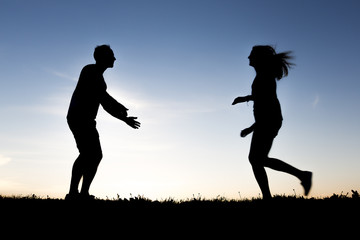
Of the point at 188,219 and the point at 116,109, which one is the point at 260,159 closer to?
the point at 188,219

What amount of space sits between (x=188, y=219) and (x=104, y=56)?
147 inches

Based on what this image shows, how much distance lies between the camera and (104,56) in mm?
6914

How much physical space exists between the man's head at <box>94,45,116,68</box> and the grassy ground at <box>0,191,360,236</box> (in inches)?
106

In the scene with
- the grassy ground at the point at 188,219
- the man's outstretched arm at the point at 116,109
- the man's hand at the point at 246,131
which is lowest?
the grassy ground at the point at 188,219

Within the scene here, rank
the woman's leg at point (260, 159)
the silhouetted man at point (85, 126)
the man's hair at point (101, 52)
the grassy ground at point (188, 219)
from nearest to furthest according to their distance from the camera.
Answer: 1. the grassy ground at point (188, 219)
2. the woman's leg at point (260, 159)
3. the silhouetted man at point (85, 126)
4. the man's hair at point (101, 52)

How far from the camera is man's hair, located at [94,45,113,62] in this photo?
6.90m

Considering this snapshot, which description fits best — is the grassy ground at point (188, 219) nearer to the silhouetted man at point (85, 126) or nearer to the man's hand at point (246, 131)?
the silhouetted man at point (85, 126)

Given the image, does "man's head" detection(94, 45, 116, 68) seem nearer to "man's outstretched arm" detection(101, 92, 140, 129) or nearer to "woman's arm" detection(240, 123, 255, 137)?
"man's outstretched arm" detection(101, 92, 140, 129)

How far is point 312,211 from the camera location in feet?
17.1

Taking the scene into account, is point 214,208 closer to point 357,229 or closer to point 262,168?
point 262,168

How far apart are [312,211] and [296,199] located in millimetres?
1757

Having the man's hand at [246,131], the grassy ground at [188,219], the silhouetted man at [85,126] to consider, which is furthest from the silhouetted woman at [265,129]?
the silhouetted man at [85,126]

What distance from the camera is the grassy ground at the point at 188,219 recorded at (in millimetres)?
4188

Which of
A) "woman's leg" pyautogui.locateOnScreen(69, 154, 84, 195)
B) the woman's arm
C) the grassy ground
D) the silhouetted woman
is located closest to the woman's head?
the silhouetted woman
